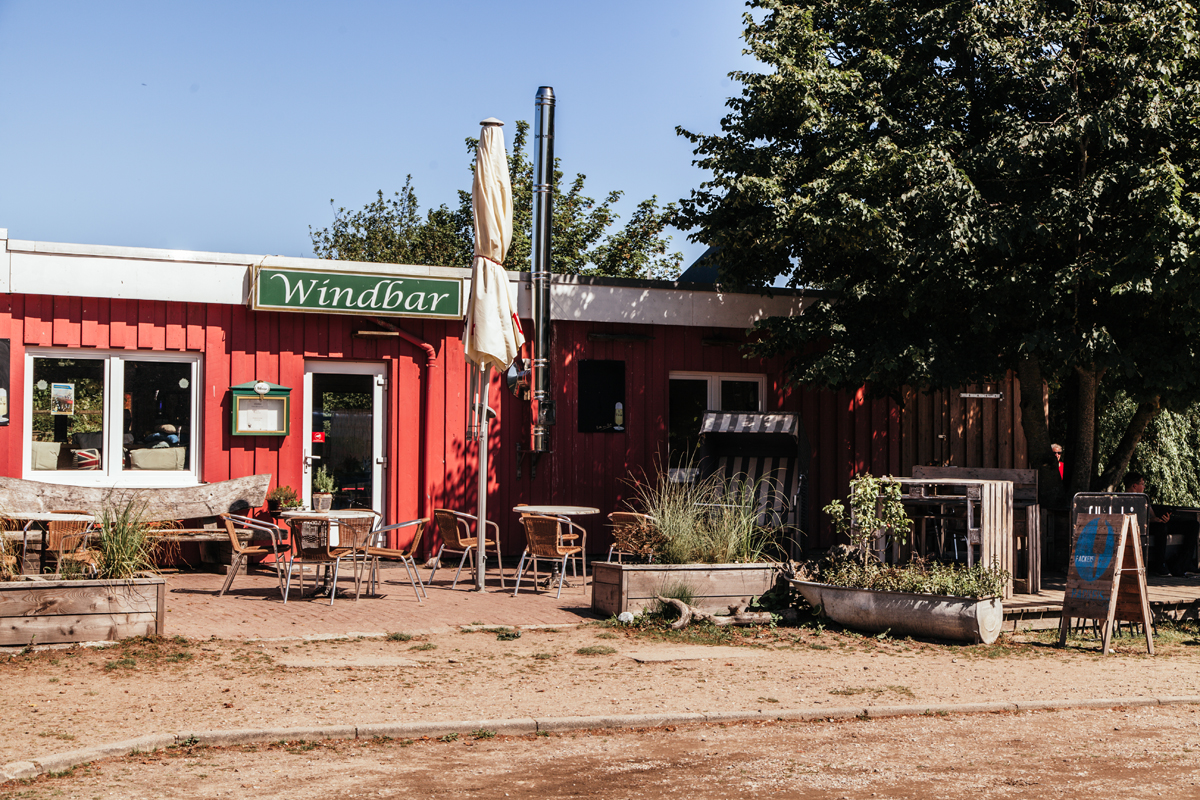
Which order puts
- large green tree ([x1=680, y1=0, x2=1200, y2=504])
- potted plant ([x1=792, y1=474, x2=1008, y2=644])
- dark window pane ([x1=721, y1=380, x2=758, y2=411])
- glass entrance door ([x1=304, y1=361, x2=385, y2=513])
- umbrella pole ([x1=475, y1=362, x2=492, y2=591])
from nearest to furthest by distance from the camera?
potted plant ([x1=792, y1=474, x2=1008, y2=644]) → umbrella pole ([x1=475, y1=362, x2=492, y2=591]) → large green tree ([x1=680, y1=0, x2=1200, y2=504]) → glass entrance door ([x1=304, y1=361, x2=385, y2=513]) → dark window pane ([x1=721, y1=380, x2=758, y2=411])

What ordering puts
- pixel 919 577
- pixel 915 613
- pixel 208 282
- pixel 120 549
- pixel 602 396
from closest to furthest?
pixel 120 549 < pixel 915 613 < pixel 919 577 < pixel 208 282 < pixel 602 396

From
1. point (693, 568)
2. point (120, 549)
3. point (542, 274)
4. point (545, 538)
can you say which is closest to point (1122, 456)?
point (693, 568)

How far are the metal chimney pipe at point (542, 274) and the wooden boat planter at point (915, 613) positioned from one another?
464 cm

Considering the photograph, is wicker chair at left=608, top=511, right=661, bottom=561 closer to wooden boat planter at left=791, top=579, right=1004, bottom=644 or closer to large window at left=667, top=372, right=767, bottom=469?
wooden boat planter at left=791, top=579, right=1004, bottom=644

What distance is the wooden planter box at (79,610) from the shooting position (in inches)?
274

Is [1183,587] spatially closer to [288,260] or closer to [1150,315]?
[1150,315]

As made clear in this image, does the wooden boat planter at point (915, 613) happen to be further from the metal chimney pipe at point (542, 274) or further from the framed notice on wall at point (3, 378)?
the framed notice on wall at point (3, 378)

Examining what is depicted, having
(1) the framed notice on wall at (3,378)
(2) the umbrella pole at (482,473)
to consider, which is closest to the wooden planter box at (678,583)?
(2) the umbrella pole at (482,473)

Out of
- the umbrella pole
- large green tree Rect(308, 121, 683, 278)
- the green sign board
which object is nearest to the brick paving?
the umbrella pole

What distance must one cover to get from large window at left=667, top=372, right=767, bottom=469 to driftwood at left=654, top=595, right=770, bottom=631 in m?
4.75

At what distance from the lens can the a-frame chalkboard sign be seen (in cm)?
809

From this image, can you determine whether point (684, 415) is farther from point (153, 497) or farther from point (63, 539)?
point (63, 539)

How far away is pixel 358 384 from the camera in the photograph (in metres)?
12.3

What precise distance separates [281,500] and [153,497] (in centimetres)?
123
